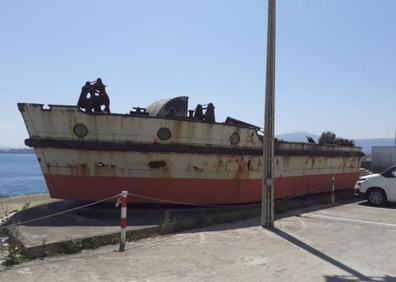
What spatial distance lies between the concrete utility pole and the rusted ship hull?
2070 mm

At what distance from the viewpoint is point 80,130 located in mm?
10828

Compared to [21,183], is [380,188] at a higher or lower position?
higher

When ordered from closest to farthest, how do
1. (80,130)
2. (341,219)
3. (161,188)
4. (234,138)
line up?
(80,130) → (161,188) → (341,219) → (234,138)

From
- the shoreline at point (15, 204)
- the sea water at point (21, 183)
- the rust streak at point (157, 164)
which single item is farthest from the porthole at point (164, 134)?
the sea water at point (21, 183)

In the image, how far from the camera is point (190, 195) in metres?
11.8

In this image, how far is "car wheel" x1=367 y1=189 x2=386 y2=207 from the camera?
14.9 meters

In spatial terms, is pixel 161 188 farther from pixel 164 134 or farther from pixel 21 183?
pixel 21 183

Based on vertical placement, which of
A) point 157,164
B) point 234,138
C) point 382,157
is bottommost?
point 157,164

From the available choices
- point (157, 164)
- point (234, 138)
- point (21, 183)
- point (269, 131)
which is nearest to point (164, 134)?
point (157, 164)

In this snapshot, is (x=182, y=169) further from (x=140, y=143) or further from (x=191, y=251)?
(x=191, y=251)

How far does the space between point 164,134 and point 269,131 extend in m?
2.62

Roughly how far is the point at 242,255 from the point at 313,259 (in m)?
1.14

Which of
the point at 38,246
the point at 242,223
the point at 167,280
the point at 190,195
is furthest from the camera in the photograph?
the point at 190,195

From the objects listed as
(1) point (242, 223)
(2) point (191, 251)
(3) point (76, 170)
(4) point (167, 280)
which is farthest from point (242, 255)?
(3) point (76, 170)
